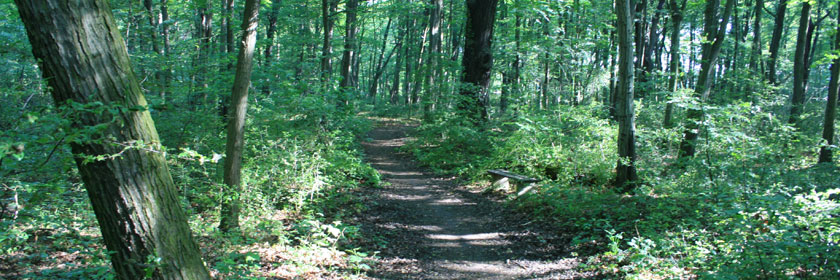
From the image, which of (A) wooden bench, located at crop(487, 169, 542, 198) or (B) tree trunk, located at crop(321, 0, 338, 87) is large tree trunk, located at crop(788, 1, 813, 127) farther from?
(B) tree trunk, located at crop(321, 0, 338, 87)

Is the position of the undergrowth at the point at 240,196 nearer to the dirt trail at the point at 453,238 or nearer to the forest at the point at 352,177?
the forest at the point at 352,177

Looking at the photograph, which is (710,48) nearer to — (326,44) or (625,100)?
(625,100)

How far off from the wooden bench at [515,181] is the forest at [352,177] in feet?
0.11

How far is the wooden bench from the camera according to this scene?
8523mm

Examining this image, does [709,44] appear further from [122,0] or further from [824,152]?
[122,0]

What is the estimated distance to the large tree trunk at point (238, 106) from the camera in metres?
5.65

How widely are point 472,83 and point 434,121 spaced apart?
179 centimetres

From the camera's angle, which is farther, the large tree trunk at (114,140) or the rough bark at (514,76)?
the rough bark at (514,76)

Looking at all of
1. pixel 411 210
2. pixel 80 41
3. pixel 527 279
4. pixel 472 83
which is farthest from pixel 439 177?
pixel 80 41

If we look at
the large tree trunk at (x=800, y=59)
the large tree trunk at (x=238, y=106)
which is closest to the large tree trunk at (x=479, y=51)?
the large tree trunk at (x=238, y=106)

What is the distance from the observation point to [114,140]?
2633 millimetres

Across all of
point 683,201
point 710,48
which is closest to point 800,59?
point 710,48

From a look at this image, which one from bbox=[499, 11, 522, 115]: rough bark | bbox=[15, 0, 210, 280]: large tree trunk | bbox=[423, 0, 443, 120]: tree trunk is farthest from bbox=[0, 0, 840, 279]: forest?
bbox=[499, 11, 522, 115]: rough bark

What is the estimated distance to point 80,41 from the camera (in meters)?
2.53
